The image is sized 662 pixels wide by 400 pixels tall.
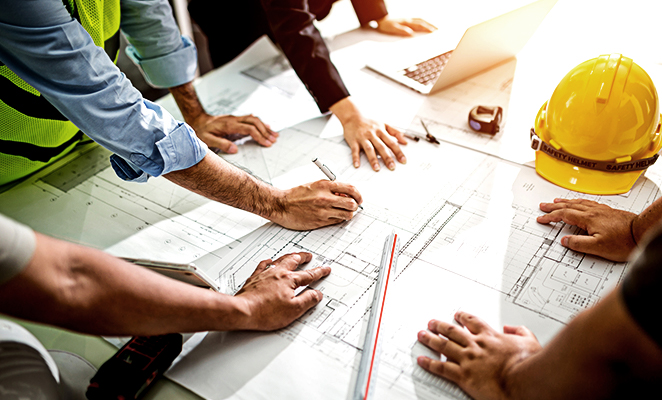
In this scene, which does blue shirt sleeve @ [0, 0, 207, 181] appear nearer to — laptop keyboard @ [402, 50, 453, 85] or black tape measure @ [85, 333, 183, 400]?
black tape measure @ [85, 333, 183, 400]

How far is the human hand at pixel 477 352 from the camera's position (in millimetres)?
780

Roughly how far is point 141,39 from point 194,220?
0.71 meters

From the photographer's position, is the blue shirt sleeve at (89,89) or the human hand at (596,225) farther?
the human hand at (596,225)

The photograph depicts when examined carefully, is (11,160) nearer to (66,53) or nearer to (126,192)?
(126,192)

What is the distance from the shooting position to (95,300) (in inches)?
27.1

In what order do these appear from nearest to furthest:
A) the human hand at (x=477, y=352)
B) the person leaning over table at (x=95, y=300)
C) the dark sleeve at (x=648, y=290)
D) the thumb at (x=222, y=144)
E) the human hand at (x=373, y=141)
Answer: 1. the dark sleeve at (x=648, y=290)
2. the person leaning over table at (x=95, y=300)
3. the human hand at (x=477, y=352)
4. the human hand at (x=373, y=141)
5. the thumb at (x=222, y=144)

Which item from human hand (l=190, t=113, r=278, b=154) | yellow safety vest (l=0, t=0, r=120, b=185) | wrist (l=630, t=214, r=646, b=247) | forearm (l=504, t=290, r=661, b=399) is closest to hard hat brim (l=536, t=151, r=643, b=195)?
wrist (l=630, t=214, r=646, b=247)

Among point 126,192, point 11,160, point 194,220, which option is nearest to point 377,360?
point 194,220

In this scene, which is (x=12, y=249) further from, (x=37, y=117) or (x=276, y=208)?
(x=37, y=117)

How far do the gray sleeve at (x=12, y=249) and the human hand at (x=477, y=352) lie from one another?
69 centimetres

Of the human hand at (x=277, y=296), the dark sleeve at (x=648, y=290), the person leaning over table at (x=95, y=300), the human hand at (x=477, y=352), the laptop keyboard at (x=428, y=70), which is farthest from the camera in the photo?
the laptop keyboard at (x=428, y=70)

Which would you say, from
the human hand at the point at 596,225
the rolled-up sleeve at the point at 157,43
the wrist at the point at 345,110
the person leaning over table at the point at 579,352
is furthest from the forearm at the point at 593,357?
the rolled-up sleeve at the point at 157,43

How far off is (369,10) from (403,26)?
0.57ft

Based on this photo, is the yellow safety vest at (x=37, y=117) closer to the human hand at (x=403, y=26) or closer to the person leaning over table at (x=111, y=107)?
the person leaning over table at (x=111, y=107)
